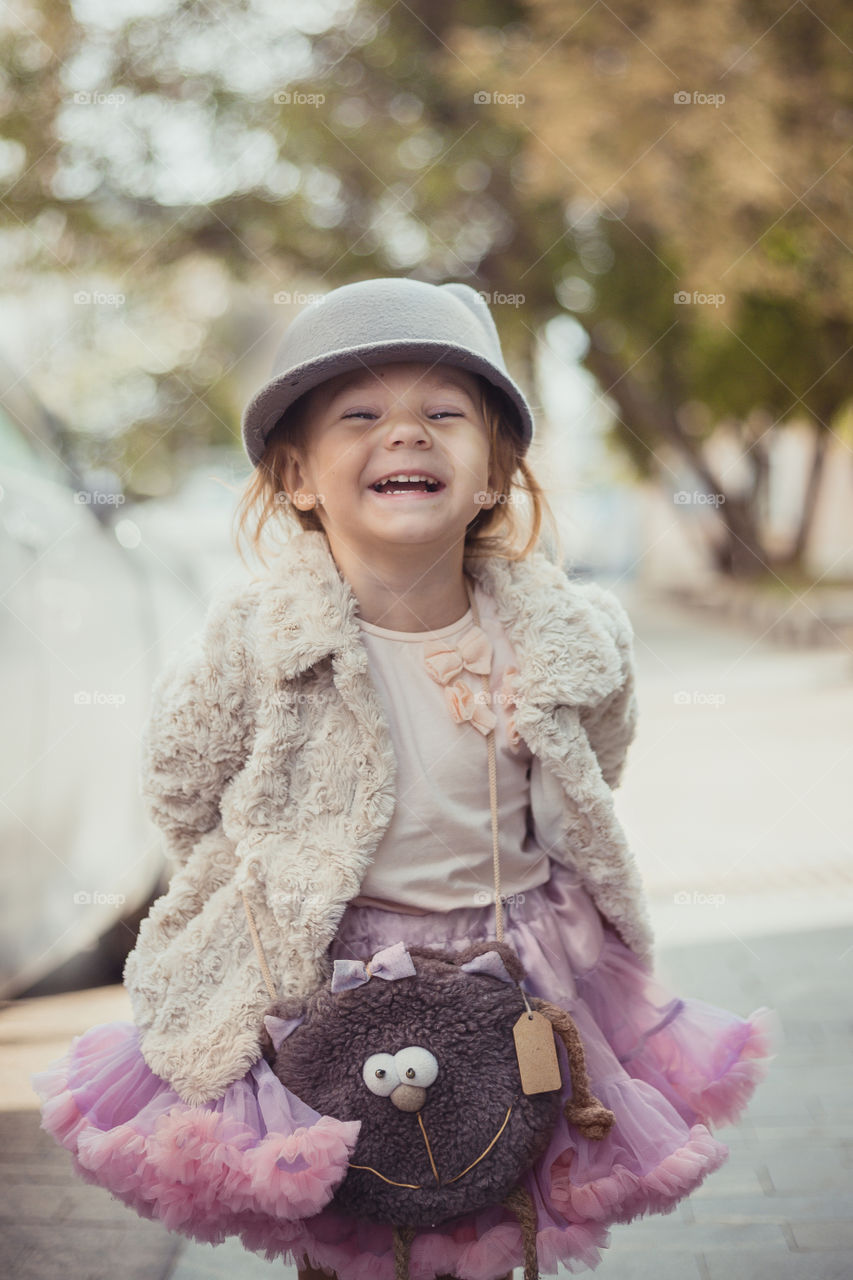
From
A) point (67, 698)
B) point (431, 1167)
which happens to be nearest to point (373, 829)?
point (431, 1167)

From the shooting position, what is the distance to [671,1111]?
1.54 meters

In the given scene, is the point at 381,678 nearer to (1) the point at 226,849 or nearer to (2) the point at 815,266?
(1) the point at 226,849

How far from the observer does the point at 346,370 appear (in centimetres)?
153

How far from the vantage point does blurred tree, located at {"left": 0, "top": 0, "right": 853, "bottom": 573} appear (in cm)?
810

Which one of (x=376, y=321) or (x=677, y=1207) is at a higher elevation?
(x=376, y=321)

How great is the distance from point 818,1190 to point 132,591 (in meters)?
2.03

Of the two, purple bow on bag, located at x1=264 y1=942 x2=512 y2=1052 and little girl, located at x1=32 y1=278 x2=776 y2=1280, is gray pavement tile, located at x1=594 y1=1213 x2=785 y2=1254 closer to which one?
little girl, located at x1=32 y1=278 x2=776 y2=1280

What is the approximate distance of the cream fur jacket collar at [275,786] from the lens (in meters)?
1.46

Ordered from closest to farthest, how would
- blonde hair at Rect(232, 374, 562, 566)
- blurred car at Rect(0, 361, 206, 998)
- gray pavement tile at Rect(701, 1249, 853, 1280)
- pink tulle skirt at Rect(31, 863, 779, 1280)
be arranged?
pink tulle skirt at Rect(31, 863, 779, 1280) < blonde hair at Rect(232, 374, 562, 566) < gray pavement tile at Rect(701, 1249, 853, 1280) < blurred car at Rect(0, 361, 206, 998)

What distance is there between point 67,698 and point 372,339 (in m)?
1.46

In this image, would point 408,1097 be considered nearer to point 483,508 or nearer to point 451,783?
point 451,783

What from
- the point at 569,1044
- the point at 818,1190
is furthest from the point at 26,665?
the point at 818,1190

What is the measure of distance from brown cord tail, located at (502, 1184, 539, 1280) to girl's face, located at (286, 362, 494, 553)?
82cm

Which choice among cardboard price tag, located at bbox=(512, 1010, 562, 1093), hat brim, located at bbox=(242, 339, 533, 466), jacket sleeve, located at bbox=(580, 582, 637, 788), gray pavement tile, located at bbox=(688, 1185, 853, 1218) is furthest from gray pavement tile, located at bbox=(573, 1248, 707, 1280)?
hat brim, located at bbox=(242, 339, 533, 466)
